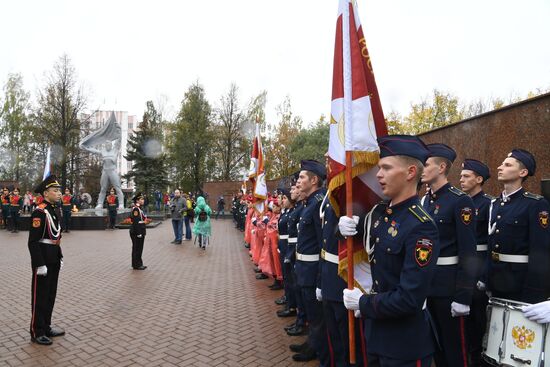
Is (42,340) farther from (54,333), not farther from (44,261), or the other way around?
(44,261)

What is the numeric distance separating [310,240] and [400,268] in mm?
2267

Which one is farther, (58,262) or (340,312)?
(58,262)

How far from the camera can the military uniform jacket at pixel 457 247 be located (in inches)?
131

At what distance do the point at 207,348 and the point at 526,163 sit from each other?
424 cm

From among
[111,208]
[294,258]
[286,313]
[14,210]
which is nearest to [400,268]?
[294,258]

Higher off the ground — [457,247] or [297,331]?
[457,247]

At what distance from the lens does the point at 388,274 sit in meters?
2.45

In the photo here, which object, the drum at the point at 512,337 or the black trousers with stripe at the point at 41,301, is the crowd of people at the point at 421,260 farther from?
the black trousers with stripe at the point at 41,301

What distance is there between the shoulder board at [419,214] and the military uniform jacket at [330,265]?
1080mm

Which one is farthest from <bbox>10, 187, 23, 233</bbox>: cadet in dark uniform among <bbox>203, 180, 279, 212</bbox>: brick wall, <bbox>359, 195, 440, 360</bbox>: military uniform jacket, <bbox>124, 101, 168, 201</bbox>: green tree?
<bbox>359, 195, 440, 360</bbox>: military uniform jacket

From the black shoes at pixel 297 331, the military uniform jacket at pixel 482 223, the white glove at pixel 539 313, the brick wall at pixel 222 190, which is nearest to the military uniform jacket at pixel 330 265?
the white glove at pixel 539 313

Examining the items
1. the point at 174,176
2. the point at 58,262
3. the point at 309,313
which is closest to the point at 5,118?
the point at 174,176

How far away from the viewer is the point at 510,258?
3828 millimetres

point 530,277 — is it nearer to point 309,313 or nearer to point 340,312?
point 340,312
